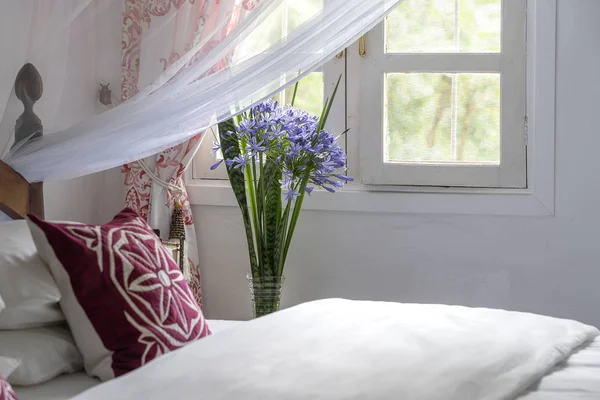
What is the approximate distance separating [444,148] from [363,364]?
1700 millimetres

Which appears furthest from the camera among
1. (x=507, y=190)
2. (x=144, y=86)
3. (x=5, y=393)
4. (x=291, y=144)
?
(x=507, y=190)

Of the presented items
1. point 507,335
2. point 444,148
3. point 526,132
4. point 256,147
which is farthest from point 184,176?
point 507,335

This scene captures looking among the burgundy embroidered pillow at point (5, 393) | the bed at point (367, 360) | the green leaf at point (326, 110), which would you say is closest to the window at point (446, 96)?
the green leaf at point (326, 110)

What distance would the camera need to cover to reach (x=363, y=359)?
5.52 feet

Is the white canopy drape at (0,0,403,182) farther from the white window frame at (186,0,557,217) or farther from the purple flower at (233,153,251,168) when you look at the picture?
the white window frame at (186,0,557,217)

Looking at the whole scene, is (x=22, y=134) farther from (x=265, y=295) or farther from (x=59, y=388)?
(x=265, y=295)

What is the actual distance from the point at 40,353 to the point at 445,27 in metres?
1.98

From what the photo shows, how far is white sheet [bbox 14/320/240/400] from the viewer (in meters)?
1.68

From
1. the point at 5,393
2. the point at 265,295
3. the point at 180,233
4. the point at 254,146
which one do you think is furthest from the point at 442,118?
the point at 5,393

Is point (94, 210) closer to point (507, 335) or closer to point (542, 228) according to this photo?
point (542, 228)

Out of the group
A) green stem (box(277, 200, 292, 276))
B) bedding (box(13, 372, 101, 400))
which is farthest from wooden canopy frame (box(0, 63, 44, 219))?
green stem (box(277, 200, 292, 276))

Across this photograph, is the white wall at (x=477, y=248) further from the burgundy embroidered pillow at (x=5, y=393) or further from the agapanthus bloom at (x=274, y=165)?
the burgundy embroidered pillow at (x=5, y=393)

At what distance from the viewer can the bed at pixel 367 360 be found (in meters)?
1.53

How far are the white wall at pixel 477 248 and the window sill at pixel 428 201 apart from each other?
27 mm
